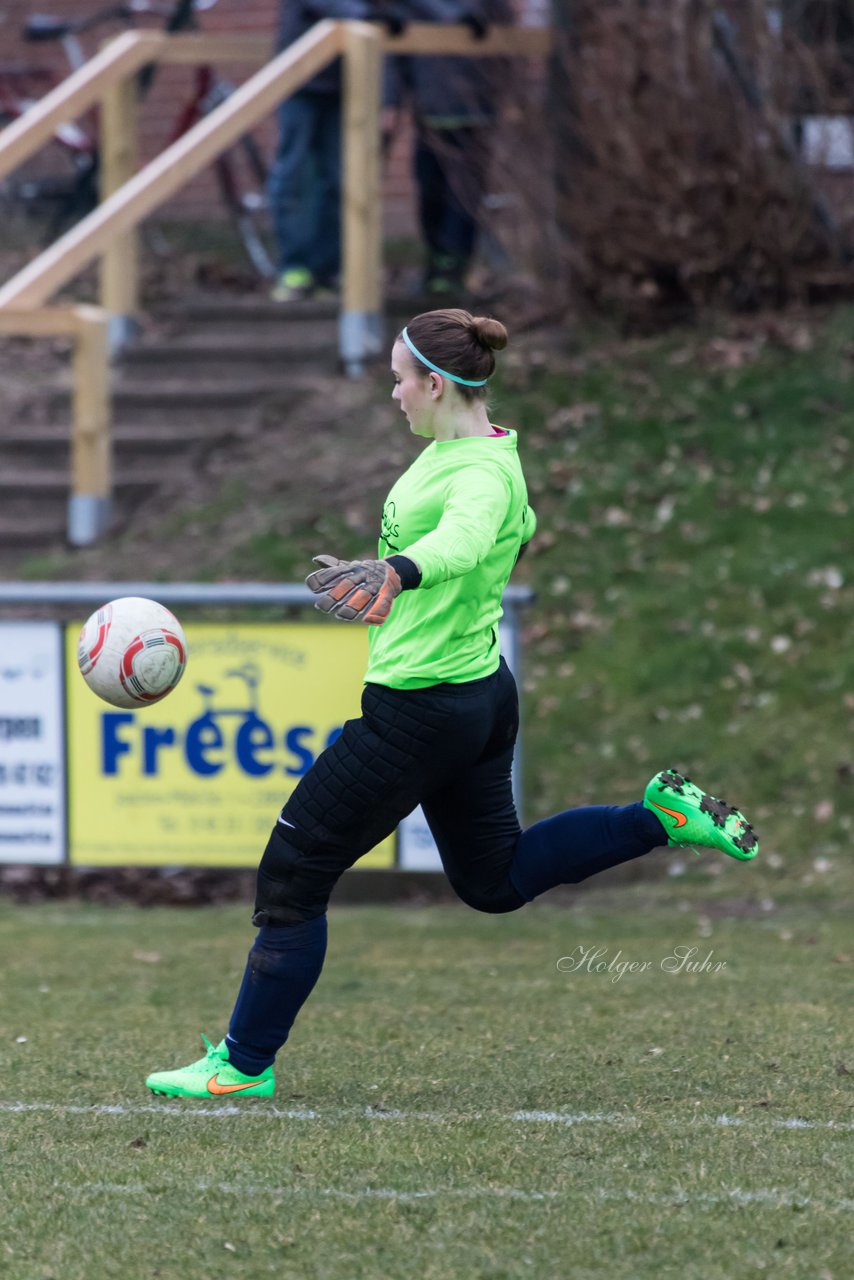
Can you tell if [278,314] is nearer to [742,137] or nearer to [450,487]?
[742,137]

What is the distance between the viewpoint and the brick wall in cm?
1731

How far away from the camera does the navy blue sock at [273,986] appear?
15.9ft

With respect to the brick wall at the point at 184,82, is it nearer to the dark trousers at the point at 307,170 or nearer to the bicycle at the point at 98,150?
the bicycle at the point at 98,150

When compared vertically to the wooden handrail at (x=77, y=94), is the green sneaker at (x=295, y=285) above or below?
below

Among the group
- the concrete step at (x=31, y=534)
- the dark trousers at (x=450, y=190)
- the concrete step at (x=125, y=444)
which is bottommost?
the concrete step at (x=31, y=534)

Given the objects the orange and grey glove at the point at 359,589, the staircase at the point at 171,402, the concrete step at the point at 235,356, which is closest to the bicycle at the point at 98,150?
the staircase at the point at 171,402

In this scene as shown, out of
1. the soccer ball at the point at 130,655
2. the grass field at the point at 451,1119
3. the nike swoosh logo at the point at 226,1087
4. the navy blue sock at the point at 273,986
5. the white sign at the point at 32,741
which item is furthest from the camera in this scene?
the white sign at the point at 32,741

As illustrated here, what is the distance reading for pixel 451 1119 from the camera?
15.4 feet

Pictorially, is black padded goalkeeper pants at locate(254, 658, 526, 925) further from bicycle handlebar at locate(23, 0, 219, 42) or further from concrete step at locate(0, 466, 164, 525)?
bicycle handlebar at locate(23, 0, 219, 42)

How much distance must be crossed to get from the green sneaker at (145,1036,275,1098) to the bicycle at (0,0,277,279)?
10941 millimetres

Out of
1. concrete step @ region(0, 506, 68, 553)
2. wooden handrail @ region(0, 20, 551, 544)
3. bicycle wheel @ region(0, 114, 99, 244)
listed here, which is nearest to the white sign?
wooden handrail @ region(0, 20, 551, 544)

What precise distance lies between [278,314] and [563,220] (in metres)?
2.09

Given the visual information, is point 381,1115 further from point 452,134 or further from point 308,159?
point 452,134

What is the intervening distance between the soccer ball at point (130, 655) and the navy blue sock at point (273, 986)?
2.35ft
